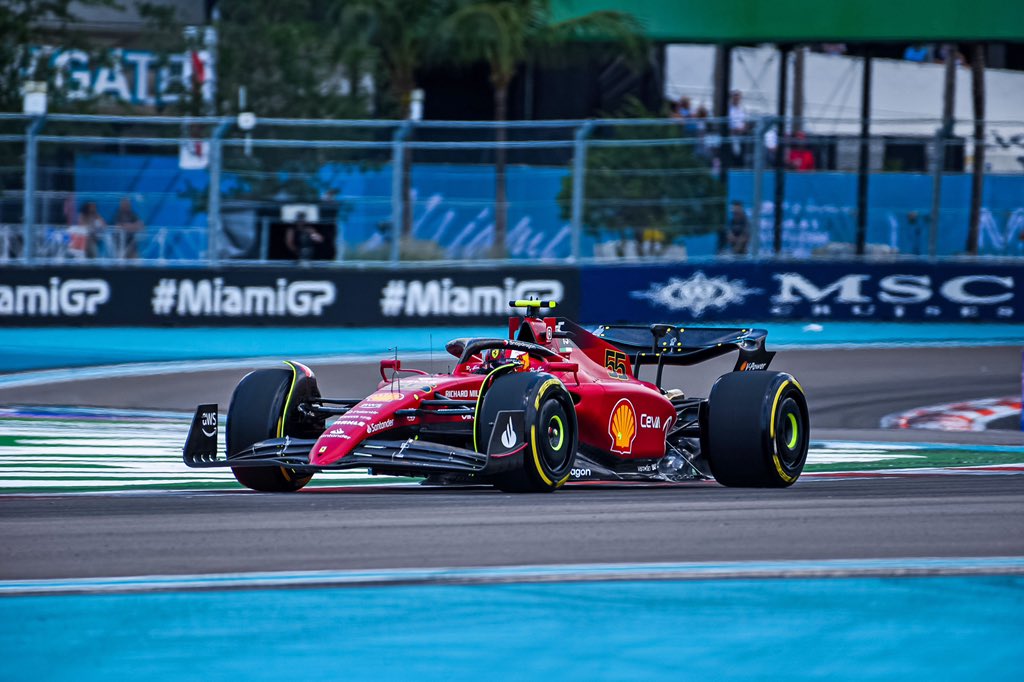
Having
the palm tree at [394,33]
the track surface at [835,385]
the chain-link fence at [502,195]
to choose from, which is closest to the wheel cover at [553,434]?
the track surface at [835,385]

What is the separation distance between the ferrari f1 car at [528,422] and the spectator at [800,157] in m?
10.6

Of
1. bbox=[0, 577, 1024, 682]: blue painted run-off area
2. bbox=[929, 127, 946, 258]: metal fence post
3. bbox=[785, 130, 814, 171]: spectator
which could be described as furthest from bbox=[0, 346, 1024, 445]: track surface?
bbox=[0, 577, 1024, 682]: blue painted run-off area

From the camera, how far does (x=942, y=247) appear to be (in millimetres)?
20734

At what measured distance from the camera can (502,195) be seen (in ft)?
66.3

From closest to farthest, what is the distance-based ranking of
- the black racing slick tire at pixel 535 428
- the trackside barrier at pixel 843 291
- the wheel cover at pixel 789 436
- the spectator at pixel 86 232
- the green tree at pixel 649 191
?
1. the black racing slick tire at pixel 535 428
2. the wheel cover at pixel 789 436
3. the spectator at pixel 86 232
4. the green tree at pixel 649 191
5. the trackside barrier at pixel 843 291

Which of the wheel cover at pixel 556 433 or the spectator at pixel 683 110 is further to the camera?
the spectator at pixel 683 110

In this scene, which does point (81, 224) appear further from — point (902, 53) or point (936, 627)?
point (902, 53)

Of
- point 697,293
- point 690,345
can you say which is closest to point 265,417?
point 690,345

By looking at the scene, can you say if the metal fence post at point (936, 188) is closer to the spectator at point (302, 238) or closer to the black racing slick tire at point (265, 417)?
the spectator at point (302, 238)

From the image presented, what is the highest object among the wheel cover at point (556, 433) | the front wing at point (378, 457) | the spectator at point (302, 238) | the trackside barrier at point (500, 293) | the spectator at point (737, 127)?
the spectator at point (737, 127)

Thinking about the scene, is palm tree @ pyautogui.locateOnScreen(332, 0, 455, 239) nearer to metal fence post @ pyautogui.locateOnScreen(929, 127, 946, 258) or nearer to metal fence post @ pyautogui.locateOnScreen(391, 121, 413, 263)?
metal fence post @ pyautogui.locateOnScreen(391, 121, 413, 263)

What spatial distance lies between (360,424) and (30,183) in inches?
458

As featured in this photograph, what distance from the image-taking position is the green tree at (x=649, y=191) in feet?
66.0

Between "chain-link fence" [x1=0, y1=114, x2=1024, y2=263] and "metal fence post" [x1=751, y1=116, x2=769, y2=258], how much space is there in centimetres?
3
